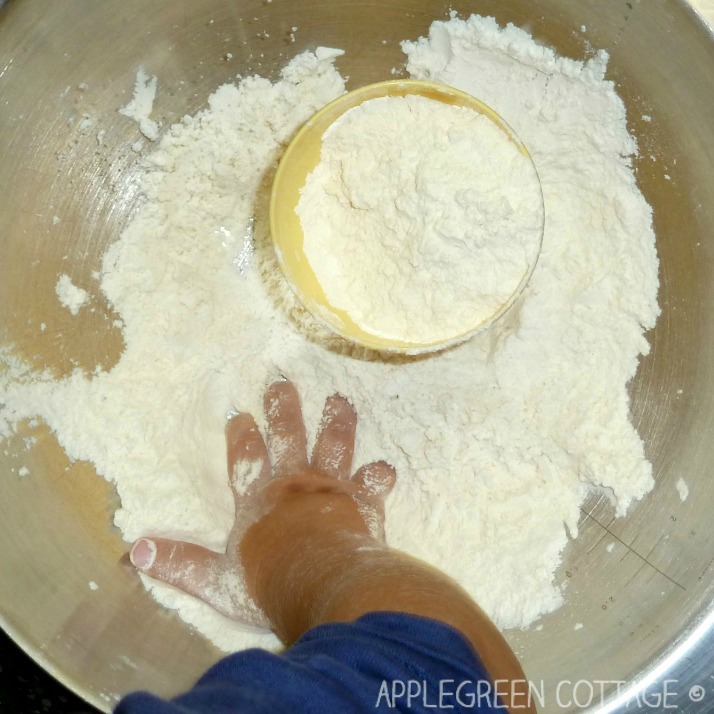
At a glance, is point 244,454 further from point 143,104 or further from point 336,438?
point 143,104

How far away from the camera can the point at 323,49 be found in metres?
1.03

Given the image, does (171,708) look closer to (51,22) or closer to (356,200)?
(356,200)

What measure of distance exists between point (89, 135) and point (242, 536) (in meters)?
0.70

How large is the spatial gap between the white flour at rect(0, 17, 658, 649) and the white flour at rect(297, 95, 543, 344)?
0.14 m

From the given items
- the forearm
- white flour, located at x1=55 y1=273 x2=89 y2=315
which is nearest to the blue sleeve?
the forearm

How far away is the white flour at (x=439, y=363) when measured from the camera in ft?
3.29

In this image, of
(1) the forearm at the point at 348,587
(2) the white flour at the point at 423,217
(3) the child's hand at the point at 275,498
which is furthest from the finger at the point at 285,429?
(2) the white flour at the point at 423,217

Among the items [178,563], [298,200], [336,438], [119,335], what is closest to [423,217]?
[298,200]

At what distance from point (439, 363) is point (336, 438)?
23 cm

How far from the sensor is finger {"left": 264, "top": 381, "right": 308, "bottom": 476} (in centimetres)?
111

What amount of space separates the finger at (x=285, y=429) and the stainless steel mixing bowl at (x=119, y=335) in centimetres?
27

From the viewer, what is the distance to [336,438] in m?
1.11

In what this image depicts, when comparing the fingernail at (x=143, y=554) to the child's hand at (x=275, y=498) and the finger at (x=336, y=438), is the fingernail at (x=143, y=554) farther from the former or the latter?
the finger at (x=336, y=438)

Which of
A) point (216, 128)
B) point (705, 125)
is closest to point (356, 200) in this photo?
point (216, 128)
